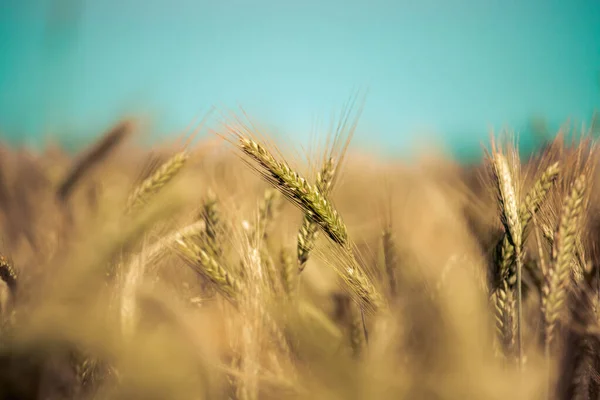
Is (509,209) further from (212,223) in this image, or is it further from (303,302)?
(212,223)

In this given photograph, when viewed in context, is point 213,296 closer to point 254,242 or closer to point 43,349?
point 254,242

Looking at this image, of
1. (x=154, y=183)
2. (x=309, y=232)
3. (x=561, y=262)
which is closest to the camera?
(x=561, y=262)

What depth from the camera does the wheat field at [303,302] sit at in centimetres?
60

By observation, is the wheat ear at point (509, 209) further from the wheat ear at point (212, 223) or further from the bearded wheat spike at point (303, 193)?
the wheat ear at point (212, 223)

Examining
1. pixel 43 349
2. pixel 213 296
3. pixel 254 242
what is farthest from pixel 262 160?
pixel 43 349

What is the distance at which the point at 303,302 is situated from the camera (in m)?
0.82

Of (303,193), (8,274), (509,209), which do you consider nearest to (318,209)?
(303,193)

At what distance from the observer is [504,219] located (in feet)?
2.19

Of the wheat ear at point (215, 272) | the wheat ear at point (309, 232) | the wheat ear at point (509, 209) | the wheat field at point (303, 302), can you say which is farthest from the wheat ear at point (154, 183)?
the wheat ear at point (509, 209)

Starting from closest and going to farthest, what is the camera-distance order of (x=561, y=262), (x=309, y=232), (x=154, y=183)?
(x=561, y=262), (x=309, y=232), (x=154, y=183)

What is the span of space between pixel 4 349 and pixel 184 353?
11.3 inches

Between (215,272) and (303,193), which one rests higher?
(303,193)

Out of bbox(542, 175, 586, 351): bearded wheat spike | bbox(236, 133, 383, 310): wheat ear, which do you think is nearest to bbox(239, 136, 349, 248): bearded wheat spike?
bbox(236, 133, 383, 310): wheat ear

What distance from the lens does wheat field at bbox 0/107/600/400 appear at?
0.60 metres
